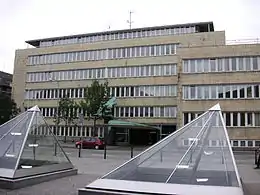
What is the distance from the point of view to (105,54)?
188 feet

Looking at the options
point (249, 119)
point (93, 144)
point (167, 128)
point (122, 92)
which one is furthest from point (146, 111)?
point (249, 119)

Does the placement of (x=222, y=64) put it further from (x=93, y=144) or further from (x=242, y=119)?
(x=93, y=144)

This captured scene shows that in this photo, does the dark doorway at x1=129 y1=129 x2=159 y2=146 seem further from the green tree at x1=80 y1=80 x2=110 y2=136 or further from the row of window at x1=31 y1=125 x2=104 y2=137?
the green tree at x1=80 y1=80 x2=110 y2=136

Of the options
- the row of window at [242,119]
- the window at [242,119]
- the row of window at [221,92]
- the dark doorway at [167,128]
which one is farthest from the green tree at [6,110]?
the window at [242,119]

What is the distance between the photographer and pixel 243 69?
4309 cm

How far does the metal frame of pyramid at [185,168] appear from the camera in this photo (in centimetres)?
723

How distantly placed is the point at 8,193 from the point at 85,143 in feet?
102

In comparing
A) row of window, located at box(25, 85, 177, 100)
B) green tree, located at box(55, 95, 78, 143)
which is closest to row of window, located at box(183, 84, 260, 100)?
row of window, located at box(25, 85, 177, 100)

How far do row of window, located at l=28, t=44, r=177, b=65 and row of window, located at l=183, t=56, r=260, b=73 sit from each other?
25.3ft

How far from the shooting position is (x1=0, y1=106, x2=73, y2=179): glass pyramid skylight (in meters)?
9.66

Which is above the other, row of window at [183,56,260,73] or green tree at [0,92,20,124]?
row of window at [183,56,260,73]

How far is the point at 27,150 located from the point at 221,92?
36.5 metres

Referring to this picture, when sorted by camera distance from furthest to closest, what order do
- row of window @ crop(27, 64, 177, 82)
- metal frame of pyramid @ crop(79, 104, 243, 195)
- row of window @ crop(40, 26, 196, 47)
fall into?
row of window @ crop(40, 26, 196, 47) → row of window @ crop(27, 64, 177, 82) → metal frame of pyramid @ crop(79, 104, 243, 195)

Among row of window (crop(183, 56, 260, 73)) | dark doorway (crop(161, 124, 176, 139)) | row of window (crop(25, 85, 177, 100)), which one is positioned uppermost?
row of window (crop(183, 56, 260, 73))
